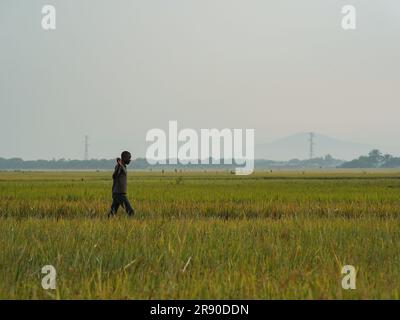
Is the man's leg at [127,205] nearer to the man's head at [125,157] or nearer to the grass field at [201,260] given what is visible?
the man's head at [125,157]

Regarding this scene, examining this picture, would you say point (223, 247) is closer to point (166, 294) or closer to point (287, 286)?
point (287, 286)

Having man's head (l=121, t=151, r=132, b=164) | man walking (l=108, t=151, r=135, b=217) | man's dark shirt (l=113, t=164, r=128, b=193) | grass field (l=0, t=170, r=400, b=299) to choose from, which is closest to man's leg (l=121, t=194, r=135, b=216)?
man walking (l=108, t=151, r=135, b=217)

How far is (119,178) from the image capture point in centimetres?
1012

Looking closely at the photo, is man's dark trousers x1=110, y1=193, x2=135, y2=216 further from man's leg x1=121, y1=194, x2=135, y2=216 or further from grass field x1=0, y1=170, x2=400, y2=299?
grass field x1=0, y1=170, x2=400, y2=299

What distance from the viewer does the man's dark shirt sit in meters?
10.0

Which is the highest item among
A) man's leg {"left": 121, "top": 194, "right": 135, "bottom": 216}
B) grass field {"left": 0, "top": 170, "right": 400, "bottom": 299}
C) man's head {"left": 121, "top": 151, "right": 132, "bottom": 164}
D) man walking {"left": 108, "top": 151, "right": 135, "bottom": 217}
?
man's head {"left": 121, "top": 151, "right": 132, "bottom": 164}

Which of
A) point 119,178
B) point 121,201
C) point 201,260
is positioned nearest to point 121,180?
point 119,178

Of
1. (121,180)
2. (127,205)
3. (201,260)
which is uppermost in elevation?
(121,180)

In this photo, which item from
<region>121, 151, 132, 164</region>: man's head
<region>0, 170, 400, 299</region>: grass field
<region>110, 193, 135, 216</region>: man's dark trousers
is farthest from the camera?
<region>110, 193, 135, 216</region>: man's dark trousers

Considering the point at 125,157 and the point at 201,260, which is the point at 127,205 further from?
the point at 201,260

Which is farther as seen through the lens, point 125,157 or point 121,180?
point 121,180

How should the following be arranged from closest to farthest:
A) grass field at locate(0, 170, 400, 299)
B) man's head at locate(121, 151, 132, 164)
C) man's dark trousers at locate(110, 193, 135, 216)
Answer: grass field at locate(0, 170, 400, 299) → man's head at locate(121, 151, 132, 164) → man's dark trousers at locate(110, 193, 135, 216)

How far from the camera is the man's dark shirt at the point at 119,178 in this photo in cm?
1004
